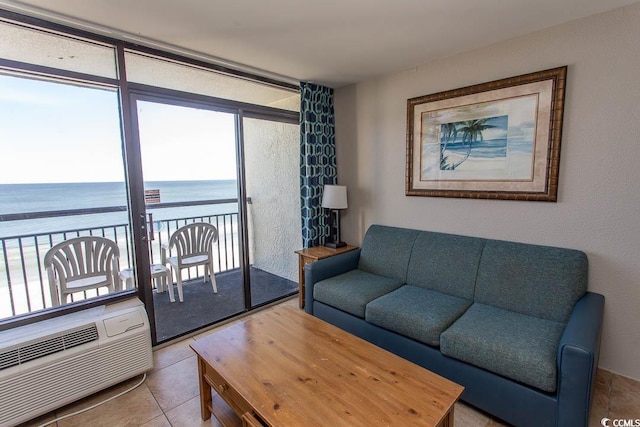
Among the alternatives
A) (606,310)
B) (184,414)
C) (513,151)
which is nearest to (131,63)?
(184,414)

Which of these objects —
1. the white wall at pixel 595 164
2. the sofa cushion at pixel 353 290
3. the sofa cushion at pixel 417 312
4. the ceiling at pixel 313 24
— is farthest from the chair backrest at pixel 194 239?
the white wall at pixel 595 164

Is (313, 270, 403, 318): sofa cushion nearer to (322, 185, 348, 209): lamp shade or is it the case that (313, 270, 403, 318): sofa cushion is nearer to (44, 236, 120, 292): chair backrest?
(322, 185, 348, 209): lamp shade

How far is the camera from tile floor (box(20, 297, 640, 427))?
5.57 feet

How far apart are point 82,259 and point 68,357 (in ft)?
3.11

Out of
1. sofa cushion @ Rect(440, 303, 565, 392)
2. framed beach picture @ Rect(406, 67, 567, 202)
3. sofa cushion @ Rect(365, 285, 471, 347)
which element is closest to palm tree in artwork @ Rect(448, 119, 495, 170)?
framed beach picture @ Rect(406, 67, 567, 202)

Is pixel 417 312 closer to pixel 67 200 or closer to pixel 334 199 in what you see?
pixel 334 199

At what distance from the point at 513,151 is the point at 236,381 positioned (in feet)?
7.84

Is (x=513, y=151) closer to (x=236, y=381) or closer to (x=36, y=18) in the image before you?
(x=236, y=381)

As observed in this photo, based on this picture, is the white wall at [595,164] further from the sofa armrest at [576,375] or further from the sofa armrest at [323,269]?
the sofa armrest at [323,269]

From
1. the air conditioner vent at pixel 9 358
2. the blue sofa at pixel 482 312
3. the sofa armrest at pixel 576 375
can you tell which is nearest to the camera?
the sofa armrest at pixel 576 375

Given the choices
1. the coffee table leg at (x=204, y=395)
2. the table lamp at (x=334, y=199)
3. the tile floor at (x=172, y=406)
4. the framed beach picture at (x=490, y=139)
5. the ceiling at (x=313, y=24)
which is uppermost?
the ceiling at (x=313, y=24)

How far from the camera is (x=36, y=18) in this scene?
1.84m

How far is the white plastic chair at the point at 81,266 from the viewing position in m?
2.34

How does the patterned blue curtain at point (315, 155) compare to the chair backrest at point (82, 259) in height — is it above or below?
above
